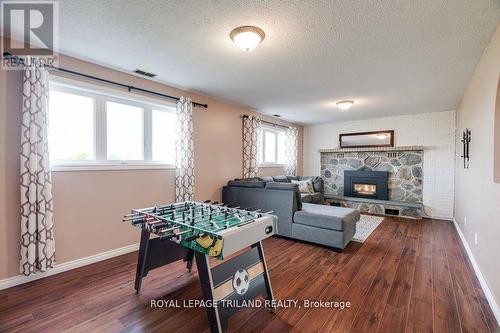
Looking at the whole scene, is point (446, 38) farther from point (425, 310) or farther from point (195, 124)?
point (195, 124)

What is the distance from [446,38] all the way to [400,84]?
4.34ft

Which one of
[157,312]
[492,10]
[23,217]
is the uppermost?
[492,10]

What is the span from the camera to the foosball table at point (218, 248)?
1.56 metres

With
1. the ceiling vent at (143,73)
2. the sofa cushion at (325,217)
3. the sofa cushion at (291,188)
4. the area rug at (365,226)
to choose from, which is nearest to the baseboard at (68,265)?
the sofa cushion at (291,188)

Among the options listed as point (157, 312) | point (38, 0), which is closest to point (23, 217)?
point (157, 312)

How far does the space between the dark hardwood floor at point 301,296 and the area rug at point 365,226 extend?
608mm

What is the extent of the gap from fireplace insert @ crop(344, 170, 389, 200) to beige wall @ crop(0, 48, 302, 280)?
11.6 feet

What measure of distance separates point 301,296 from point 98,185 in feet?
8.68

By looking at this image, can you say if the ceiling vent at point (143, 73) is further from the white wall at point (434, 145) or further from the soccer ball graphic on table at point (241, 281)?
the white wall at point (434, 145)

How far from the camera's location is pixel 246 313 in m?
1.91

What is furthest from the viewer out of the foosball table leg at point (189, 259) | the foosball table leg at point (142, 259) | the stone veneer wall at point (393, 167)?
the stone veneer wall at point (393, 167)

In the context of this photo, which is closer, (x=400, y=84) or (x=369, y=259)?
(x=369, y=259)

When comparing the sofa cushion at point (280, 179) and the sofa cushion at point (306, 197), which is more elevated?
the sofa cushion at point (280, 179)

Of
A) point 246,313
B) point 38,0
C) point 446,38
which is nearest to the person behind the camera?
point 38,0
